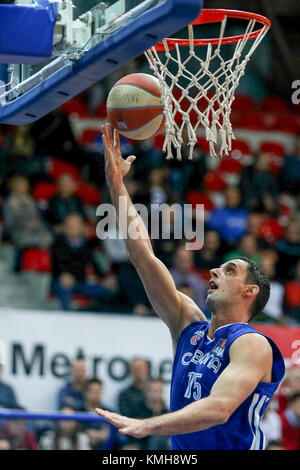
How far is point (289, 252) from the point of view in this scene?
10039 mm

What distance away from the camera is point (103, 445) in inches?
251

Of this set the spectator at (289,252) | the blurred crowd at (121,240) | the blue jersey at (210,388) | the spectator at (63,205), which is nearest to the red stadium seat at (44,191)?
the blurred crowd at (121,240)

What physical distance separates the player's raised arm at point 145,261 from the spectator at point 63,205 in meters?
4.75

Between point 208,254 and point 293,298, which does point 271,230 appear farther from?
point 208,254

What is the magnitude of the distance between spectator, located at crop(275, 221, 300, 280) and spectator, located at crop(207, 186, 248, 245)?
1.61 ft

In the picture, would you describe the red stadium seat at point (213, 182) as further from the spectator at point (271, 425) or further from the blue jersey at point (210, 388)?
the blue jersey at point (210, 388)

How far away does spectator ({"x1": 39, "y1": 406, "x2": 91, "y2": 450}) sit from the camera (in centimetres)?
621

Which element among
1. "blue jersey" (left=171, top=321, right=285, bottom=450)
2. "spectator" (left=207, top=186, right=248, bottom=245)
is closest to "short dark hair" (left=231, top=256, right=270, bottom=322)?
Result: "blue jersey" (left=171, top=321, right=285, bottom=450)

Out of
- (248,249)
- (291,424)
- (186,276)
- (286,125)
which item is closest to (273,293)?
(248,249)

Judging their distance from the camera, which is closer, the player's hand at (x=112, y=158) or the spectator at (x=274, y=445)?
the player's hand at (x=112, y=158)

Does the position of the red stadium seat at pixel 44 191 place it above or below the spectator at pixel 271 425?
above

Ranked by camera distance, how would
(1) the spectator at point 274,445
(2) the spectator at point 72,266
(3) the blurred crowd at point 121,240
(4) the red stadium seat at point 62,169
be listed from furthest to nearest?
(4) the red stadium seat at point 62,169
(2) the spectator at point 72,266
(3) the blurred crowd at point 121,240
(1) the spectator at point 274,445

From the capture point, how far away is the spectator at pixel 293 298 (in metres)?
9.20
